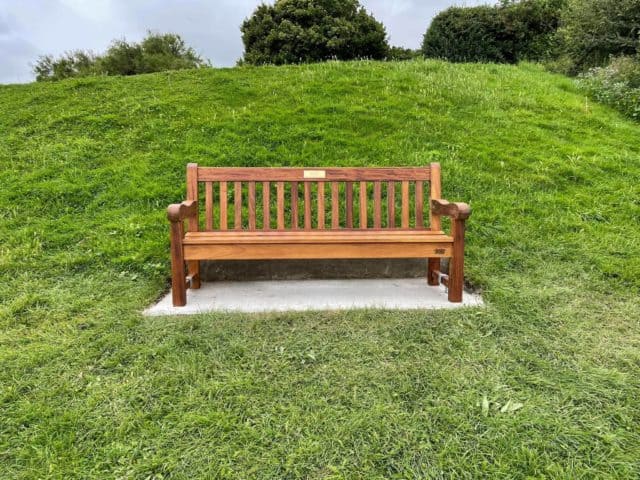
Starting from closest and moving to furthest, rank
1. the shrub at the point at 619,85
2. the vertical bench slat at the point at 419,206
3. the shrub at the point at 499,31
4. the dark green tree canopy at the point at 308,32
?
the vertical bench slat at the point at 419,206
the shrub at the point at 619,85
the shrub at the point at 499,31
the dark green tree canopy at the point at 308,32

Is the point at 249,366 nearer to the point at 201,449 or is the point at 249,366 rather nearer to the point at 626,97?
the point at 201,449

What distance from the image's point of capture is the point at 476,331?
9.03 feet

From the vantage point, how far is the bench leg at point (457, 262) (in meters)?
3.12

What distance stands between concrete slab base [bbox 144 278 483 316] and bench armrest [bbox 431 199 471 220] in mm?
659

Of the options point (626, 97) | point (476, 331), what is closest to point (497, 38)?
point (626, 97)

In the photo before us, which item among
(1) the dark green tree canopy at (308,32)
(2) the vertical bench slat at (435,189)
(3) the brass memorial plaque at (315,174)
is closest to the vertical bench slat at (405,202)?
(2) the vertical bench slat at (435,189)

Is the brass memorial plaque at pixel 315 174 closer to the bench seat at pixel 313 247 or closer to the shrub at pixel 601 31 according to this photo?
the bench seat at pixel 313 247

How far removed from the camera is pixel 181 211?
119 inches

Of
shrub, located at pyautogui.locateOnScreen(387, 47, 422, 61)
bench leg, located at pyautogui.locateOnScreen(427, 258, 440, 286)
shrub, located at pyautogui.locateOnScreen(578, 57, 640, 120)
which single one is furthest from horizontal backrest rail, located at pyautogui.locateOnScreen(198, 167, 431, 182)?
shrub, located at pyautogui.locateOnScreen(387, 47, 422, 61)

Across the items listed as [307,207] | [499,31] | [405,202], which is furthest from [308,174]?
[499,31]

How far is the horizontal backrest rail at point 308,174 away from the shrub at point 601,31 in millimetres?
9793

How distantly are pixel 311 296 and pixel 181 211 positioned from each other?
121 centimetres

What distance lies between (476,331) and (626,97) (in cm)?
757

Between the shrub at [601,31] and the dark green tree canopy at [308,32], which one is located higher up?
the dark green tree canopy at [308,32]
